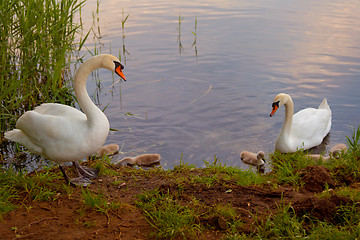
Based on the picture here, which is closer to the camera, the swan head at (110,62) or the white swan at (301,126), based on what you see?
the swan head at (110,62)

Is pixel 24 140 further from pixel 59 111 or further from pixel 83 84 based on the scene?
pixel 83 84

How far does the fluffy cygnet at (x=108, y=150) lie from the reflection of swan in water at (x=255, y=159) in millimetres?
2014

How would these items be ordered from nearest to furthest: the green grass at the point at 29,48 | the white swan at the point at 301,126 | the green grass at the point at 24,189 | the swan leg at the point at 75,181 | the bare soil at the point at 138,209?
the bare soil at the point at 138,209
the green grass at the point at 24,189
the swan leg at the point at 75,181
the green grass at the point at 29,48
the white swan at the point at 301,126

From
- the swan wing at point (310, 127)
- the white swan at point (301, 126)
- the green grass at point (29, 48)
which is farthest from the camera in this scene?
the swan wing at point (310, 127)

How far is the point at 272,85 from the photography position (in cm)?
949

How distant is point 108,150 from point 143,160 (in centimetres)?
68

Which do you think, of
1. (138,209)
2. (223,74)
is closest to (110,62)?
(138,209)

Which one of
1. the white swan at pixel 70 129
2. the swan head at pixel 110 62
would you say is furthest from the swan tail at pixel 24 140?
the swan head at pixel 110 62

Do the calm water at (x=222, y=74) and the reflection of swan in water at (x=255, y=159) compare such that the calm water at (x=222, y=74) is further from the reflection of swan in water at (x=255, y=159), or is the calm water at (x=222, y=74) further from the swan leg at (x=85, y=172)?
the swan leg at (x=85, y=172)

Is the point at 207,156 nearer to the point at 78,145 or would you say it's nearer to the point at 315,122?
the point at 315,122

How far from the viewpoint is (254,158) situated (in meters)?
6.63

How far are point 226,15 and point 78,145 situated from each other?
11143 millimetres

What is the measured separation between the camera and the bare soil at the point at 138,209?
3672mm

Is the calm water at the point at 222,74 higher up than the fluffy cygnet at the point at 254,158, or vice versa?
the calm water at the point at 222,74
